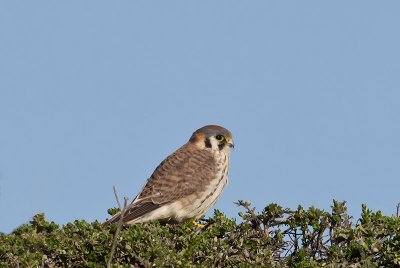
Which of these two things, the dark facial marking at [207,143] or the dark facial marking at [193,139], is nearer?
the dark facial marking at [207,143]

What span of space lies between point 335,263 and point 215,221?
1051 millimetres

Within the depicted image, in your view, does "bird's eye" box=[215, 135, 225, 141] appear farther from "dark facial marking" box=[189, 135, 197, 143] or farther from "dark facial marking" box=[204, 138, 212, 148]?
"dark facial marking" box=[189, 135, 197, 143]

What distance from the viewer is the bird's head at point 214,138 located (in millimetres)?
7727

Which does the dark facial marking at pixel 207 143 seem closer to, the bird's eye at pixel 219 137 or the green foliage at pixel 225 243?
the bird's eye at pixel 219 137

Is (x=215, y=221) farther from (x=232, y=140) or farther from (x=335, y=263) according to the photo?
(x=232, y=140)

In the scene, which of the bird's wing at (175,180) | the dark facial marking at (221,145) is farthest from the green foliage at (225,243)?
the dark facial marking at (221,145)

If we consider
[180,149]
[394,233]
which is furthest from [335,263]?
[180,149]

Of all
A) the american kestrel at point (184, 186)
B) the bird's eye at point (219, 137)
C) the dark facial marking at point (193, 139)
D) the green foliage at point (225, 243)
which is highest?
the dark facial marking at point (193, 139)

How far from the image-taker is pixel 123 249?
15.6 ft

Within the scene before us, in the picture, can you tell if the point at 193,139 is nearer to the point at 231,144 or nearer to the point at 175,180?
the point at 231,144

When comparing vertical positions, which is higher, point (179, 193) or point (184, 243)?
point (179, 193)

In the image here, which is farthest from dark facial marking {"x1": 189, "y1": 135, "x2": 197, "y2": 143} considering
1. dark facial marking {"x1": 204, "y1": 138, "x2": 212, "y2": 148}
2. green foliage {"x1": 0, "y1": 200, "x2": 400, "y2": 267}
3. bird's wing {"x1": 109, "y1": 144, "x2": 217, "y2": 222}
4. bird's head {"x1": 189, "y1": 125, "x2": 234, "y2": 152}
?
green foliage {"x1": 0, "y1": 200, "x2": 400, "y2": 267}

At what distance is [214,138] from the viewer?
780 centimetres

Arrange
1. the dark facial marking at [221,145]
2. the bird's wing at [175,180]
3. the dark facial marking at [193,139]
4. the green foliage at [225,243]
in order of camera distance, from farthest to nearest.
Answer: the dark facial marking at [193,139]
the dark facial marking at [221,145]
the bird's wing at [175,180]
the green foliage at [225,243]
